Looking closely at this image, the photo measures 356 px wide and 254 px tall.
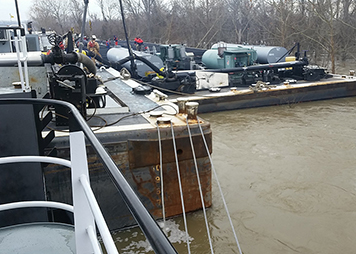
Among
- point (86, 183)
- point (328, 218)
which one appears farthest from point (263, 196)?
point (86, 183)

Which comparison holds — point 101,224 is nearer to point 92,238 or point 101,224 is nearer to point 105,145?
point 92,238

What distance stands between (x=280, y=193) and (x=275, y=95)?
726cm

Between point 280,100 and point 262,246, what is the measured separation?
29.2 feet

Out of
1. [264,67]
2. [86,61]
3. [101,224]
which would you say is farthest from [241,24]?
[101,224]

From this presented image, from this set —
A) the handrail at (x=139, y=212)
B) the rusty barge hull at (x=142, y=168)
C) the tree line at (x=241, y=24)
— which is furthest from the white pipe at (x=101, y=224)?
the tree line at (x=241, y=24)

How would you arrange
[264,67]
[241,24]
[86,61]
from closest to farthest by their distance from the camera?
[86,61] < [264,67] < [241,24]

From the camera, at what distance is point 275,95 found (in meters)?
13.0

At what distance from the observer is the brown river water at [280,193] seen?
498 cm

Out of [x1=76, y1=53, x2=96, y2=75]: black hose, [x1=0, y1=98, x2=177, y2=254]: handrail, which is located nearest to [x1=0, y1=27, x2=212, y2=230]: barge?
[x1=76, y1=53, x2=96, y2=75]: black hose

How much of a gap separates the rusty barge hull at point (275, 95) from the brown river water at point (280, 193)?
1.39 m

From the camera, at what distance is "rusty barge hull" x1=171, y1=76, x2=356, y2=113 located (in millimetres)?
12273

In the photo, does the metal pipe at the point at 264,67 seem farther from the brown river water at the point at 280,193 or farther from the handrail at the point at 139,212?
the handrail at the point at 139,212

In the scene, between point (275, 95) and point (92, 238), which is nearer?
point (92, 238)

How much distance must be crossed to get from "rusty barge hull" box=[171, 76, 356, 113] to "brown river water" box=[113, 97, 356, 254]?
1.39 m
